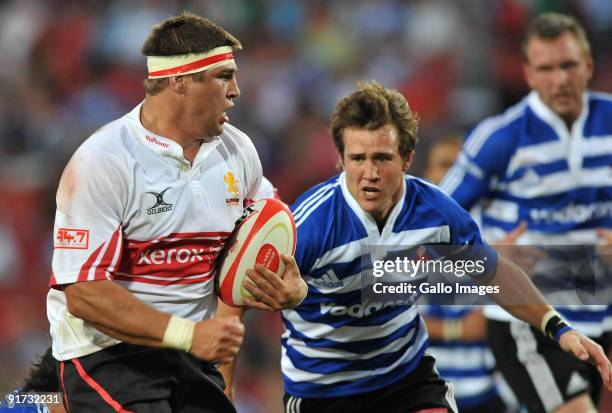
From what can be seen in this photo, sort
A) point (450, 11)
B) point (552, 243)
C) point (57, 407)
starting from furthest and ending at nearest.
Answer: point (450, 11), point (552, 243), point (57, 407)

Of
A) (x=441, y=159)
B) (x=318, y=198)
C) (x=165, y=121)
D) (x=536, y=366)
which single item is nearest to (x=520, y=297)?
(x=318, y=198)

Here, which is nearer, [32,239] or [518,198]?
[518,198]

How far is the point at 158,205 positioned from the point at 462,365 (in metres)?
3.16

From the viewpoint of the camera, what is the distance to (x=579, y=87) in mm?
5699

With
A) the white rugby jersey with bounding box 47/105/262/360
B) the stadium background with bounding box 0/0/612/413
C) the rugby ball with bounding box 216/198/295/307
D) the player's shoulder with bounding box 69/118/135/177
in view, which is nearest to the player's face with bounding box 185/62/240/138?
the white rugby jersey with bounding box 47/105/262/360

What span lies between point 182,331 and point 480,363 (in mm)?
3294

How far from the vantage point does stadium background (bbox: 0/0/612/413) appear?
9094 millimetres

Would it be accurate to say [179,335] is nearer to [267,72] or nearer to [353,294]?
[353,294]

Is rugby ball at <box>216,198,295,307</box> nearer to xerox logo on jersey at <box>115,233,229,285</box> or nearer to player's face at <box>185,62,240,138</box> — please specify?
xerox logo on jersey at <box>115,233,229,285</box>

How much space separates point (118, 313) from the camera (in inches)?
135

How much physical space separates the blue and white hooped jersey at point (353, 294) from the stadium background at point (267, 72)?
14.7ft

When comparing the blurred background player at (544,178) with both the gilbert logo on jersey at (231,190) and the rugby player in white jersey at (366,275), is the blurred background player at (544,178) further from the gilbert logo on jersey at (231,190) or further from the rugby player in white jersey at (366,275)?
the gilbert logo on jersey at (231,190)

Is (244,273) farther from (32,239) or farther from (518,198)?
(32,239)

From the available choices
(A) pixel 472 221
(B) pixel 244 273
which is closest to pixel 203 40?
(B) pixel 244 273
